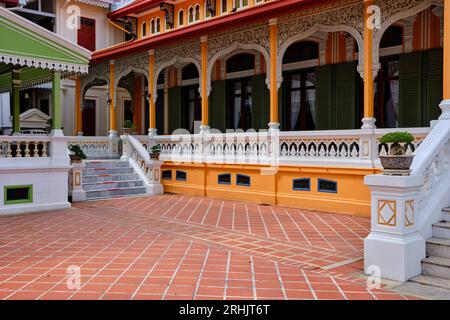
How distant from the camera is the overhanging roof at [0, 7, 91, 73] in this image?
33.2 ft

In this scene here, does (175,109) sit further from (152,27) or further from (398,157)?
(398,157)

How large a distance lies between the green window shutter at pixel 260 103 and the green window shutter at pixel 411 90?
437cm

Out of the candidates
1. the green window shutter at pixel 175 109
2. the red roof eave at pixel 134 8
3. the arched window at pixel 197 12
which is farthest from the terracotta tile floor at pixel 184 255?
the red roof eave at pixel 134 8

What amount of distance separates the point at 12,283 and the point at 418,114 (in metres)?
9.69

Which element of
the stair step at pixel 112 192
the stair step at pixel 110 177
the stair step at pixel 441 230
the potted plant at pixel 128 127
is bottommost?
the stair step at pixel 112 192

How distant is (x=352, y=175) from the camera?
995 centimetres

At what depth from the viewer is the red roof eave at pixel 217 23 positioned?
10849 mm

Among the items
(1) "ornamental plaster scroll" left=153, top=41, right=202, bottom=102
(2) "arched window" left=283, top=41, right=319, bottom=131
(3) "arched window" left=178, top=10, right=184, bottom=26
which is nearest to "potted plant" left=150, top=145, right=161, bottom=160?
(1) "ornamental plaster scroll" left=153, top=41, right=202, bottom=102

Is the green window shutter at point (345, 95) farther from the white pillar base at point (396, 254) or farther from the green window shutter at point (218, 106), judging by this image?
the white pillar base at point (396, 254)

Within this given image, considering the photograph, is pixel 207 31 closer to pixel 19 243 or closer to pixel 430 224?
pixel 19 243

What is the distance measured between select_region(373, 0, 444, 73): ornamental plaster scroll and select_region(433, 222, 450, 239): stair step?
16.5ft

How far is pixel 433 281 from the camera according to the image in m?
5.09

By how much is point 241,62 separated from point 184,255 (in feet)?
33.7
